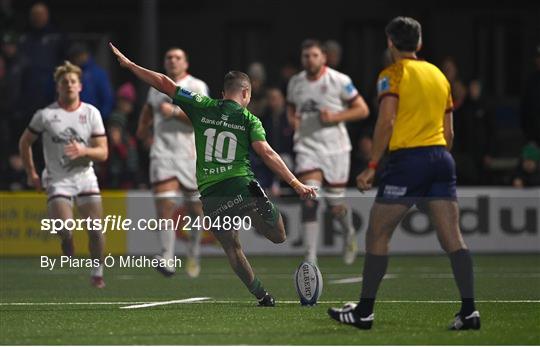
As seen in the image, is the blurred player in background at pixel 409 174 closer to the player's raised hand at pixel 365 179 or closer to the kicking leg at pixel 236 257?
the player's raised hand at pixel 365 179

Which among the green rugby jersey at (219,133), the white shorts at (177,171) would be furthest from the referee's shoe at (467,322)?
the white shorts at (177,171)

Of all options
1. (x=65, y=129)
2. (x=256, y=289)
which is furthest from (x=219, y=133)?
(x=65, y=129)

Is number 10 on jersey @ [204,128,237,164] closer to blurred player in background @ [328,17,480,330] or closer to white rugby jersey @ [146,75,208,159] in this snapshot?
blurred player in background @ [328,17,480,330]

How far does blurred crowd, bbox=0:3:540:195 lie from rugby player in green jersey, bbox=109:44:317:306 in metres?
8.02

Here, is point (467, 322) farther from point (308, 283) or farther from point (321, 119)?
point (321, 119)

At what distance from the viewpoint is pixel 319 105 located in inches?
719

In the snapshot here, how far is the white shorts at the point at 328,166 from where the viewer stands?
1825 cm

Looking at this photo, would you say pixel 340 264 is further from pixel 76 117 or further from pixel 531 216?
pixel 76 117

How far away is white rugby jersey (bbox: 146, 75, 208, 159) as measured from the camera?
17.7 meters

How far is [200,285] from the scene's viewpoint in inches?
634

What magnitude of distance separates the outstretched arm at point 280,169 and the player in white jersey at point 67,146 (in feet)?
10.6

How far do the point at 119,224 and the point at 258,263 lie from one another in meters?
2.45

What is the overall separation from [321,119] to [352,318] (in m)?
7.44

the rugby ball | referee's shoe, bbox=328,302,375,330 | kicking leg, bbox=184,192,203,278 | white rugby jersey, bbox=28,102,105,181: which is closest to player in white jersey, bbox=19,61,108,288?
white rugby jersey, bbox=28,102,105,181
